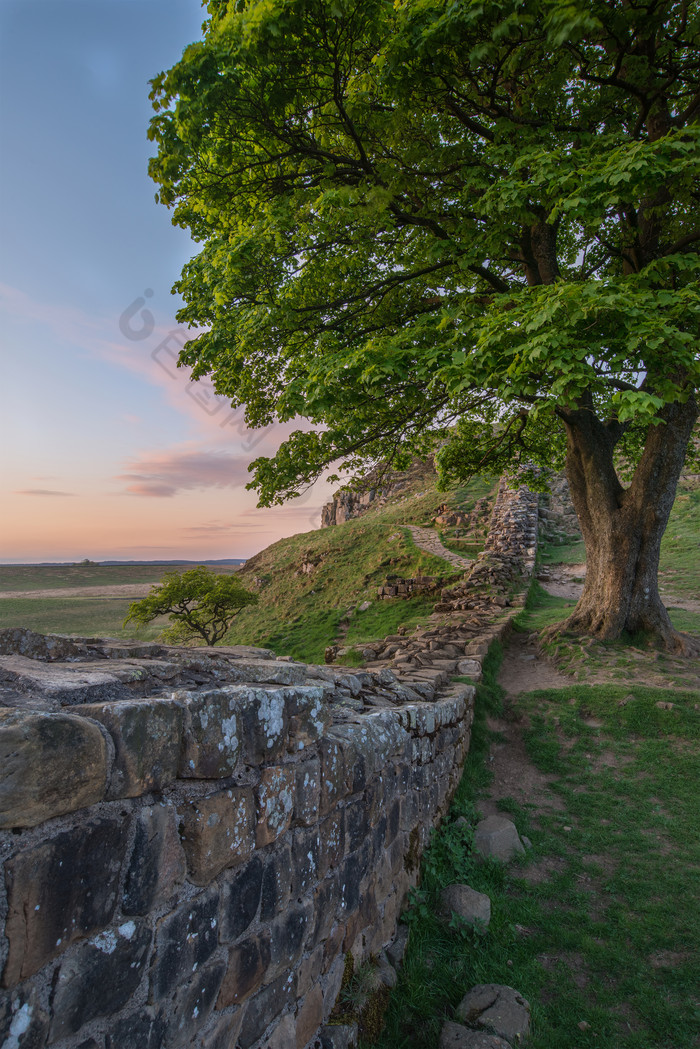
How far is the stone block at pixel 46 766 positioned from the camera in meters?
1.43

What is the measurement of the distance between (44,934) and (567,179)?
7298 millimetres

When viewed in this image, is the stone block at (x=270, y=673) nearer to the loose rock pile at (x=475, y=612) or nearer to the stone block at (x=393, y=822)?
the stone block at (x=393, y=822)

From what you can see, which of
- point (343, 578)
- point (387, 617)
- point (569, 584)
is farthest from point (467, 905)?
point (343, 578)

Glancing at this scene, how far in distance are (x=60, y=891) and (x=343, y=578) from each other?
20.8 m

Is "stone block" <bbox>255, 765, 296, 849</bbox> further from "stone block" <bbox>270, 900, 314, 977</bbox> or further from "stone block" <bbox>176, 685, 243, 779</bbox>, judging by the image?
"stone block" <bbox>270, 900, 314, 977</bbox>

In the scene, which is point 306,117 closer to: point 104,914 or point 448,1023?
point 104,914

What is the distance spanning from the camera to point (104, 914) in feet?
5.51

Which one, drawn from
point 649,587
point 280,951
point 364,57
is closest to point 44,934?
point 280,951

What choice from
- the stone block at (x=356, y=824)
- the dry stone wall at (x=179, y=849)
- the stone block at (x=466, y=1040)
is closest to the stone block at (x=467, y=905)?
the dry stone wall at (x=179, y=849)

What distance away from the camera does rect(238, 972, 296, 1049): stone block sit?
2266 millimetres

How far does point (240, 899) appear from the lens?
223cm

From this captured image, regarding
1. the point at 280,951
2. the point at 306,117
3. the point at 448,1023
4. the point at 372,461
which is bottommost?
the point at 448,1023

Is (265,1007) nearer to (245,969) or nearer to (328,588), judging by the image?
(245,969)

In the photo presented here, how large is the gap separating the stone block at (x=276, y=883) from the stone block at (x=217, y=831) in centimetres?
22
